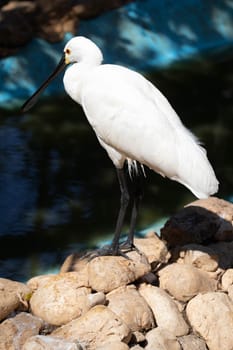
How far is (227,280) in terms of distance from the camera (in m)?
5.06

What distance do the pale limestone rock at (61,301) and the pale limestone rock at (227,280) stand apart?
888 mm

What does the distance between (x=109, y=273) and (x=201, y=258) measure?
2.47ft

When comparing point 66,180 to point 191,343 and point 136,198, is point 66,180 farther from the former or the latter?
point 191,343

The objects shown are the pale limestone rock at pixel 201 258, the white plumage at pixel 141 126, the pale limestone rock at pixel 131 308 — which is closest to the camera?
the pale limestone rock at pixel 131 308

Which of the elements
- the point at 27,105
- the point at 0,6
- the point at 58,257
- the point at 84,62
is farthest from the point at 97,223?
the point at 0,6

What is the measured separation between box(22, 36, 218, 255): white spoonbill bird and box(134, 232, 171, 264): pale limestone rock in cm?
57

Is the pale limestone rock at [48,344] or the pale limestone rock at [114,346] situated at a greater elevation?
the pale limestone rock at [48,344]

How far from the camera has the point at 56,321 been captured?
4.49 metres

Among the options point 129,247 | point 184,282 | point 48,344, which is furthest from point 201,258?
point 48,344

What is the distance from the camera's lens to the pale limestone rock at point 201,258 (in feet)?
16.9

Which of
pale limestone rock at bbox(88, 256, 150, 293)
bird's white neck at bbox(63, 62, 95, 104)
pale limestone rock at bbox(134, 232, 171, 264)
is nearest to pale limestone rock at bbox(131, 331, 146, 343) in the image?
pale limestone rock at bbox(88, 256, 150, 293)

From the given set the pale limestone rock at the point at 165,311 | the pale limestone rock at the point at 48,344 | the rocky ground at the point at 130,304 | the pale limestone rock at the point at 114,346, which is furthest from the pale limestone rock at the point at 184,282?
the pale limestone rock at the point at 48,344

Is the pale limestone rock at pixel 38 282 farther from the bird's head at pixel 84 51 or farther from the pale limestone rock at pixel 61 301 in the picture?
the bird's head at pixel 84 51

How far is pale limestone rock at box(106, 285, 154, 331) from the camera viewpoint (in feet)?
14.6
